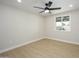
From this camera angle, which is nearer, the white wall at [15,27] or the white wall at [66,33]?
the white wall at [15,27]

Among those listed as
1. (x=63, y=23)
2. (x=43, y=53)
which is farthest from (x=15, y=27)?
(x=63, y=23)

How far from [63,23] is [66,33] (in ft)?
3.09

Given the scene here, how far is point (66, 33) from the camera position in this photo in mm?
6031

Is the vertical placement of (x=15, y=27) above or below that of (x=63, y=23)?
below

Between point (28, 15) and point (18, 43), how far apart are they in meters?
2.28

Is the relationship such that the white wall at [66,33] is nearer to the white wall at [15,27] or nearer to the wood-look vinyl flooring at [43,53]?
the wood-look vinyl flooring at [43,53]

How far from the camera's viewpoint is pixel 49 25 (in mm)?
7449

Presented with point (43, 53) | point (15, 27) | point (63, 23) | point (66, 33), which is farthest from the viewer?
point (63, 23)

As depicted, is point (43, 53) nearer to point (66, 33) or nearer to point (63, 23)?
point (66, 33)

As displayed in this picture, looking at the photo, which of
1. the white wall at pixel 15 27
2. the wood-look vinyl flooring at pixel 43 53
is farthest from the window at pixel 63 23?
the wood-look vinyl flooring at pixel 43 53

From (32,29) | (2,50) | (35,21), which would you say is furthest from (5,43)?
(35,21)

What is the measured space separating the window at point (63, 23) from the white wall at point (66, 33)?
0.30m

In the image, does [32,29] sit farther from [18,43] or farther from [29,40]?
[18,43]

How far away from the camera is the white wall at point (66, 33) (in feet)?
17.7
